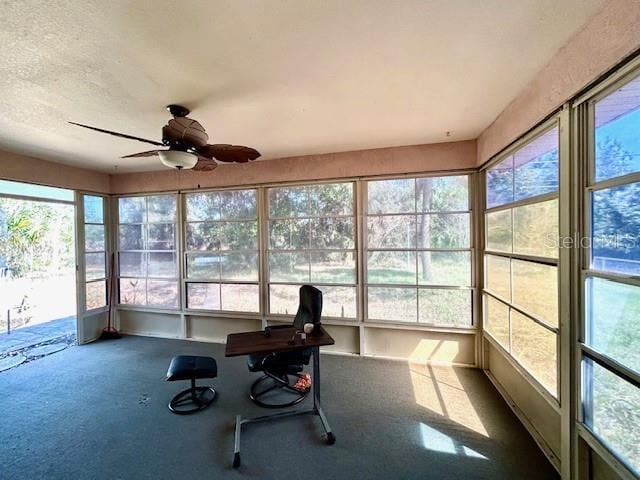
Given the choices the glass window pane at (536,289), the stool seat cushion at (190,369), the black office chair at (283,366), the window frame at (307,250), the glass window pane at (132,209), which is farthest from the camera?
the glass window pane at (132,209)

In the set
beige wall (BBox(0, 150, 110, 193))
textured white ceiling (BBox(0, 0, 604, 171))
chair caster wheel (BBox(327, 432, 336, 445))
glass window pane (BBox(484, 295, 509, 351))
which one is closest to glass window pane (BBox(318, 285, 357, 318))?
glass window pane (BBox(484, 295, 509, 351))

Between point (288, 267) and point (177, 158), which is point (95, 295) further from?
point (177, 158)

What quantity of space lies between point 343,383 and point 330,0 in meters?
3.20

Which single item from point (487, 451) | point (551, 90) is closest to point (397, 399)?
point (487, 451)

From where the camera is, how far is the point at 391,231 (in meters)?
3.60

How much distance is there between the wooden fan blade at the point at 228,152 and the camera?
7.38ft

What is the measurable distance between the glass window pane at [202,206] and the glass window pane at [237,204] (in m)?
0.10

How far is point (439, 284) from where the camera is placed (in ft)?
11.3

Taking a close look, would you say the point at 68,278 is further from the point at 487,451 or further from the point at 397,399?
the point at 487,451

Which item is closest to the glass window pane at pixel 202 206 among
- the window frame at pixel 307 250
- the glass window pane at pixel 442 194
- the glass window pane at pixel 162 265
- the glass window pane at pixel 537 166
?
the glass window pane at pixel 162 265

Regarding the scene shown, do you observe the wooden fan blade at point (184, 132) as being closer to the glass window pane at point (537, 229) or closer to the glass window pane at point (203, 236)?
the glass window pane at point (203, 236)

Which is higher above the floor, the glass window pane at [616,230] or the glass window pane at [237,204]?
the glass window pane at [237,204]

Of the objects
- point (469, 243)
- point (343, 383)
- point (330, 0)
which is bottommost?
point (343, 383)

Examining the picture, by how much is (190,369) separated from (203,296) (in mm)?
1992
